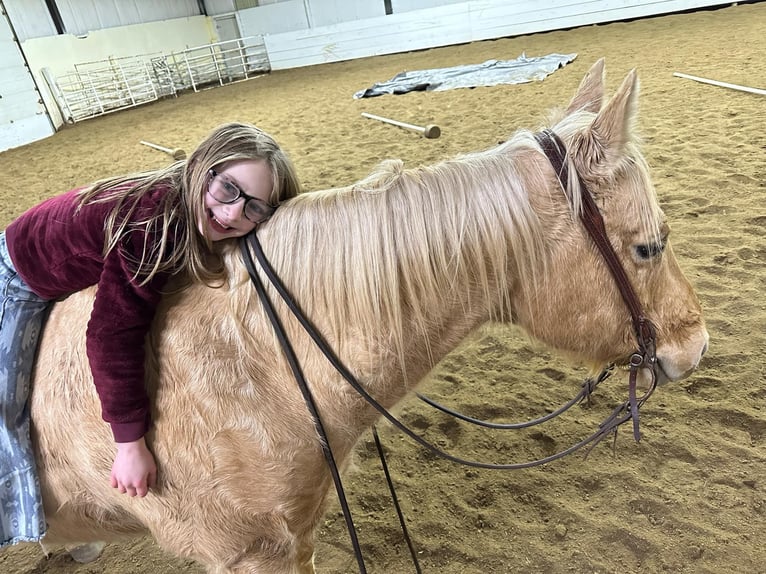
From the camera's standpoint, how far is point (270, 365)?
123 cm

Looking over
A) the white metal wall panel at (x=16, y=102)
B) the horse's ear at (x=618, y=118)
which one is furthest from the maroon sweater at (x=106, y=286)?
the white metal wall panel at (x=16, y=102)

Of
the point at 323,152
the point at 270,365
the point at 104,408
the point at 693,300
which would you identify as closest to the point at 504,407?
the point at 693,300

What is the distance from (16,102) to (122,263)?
14.1 meters

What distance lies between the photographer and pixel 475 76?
386 inches

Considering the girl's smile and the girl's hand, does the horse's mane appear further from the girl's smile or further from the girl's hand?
the girl's hand

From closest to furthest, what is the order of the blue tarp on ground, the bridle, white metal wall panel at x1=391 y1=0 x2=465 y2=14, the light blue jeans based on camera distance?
the bridle
the light blue jeans
the blue tarp on ground
white metal wall panel at x1=391 y1=0 x2=465 y2=14

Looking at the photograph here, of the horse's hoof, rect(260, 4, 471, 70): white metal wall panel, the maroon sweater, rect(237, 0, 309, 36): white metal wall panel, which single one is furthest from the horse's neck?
rect(237, 0, 309, 36): white metal wall panel

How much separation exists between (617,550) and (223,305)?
188 centimetres

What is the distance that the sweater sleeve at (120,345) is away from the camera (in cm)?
112

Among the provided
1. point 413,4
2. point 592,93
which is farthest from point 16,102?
point 592,93

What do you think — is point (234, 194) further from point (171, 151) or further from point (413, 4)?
point (413, 4)

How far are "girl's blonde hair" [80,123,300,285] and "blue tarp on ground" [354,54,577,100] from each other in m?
8.76

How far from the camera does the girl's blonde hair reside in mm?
1175

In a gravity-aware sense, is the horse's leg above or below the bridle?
below
